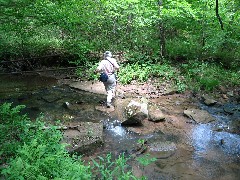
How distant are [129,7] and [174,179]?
10.3 m

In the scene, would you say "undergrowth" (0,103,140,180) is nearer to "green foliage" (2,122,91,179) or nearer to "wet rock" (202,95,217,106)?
"green foliage" (2,122,91,179)

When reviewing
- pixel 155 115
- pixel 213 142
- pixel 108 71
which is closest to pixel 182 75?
pixel 155 115

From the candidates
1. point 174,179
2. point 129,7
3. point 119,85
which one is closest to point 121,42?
point 129,7

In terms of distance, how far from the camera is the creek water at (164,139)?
612 cm

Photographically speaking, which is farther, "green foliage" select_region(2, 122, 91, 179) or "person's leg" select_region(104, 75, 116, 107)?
"person's leg" select_region(104, 75, 116, 107)

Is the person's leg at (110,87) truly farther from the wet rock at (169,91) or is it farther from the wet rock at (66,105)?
the wet rock at (169,91)

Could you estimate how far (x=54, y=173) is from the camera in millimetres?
4004

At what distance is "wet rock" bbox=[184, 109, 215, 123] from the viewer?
9227 millimetres

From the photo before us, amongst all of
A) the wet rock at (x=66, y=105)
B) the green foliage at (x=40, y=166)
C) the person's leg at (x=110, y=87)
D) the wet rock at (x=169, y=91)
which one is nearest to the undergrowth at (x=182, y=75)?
the wet rock at (x=169, y=91)

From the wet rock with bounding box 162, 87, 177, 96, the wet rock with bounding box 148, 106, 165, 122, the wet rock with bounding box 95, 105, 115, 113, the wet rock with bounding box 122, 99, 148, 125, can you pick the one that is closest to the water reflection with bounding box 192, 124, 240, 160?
the wet rock with bounding box 148, 106, 165, 122

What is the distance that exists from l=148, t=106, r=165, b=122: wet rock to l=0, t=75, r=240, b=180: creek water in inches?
34.5

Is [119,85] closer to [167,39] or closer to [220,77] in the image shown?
[220,77]

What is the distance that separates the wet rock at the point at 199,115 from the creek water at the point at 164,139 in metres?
0.25

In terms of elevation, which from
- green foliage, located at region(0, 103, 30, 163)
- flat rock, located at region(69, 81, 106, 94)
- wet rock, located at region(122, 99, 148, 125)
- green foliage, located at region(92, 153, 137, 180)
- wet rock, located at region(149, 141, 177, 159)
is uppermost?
green foliage, located at region(0, 103, 30, 163)
